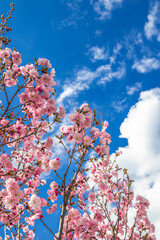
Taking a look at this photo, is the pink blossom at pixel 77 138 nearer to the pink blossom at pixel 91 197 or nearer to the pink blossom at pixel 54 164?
the pink blossom at pixel 54 164

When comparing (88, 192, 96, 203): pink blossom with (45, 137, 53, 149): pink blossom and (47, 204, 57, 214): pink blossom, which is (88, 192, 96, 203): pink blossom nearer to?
(47, 204, 57, 214): pink blossom

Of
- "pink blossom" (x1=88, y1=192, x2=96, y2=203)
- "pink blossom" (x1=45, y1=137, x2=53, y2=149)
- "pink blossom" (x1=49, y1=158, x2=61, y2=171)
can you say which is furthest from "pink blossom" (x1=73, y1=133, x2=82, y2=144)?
"pink blossom" (x1=88, y1=192, x2=96, y2=203)

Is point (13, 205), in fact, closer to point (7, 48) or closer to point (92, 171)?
point (92, 171)

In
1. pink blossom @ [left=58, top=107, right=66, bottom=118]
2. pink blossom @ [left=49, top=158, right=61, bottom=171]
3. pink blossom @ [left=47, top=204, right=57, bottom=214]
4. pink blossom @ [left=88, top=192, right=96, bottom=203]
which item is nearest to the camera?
pink blossom @ [left=49, top=158, right=61, bottom=171]

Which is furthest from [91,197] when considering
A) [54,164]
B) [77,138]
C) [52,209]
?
[77,138]

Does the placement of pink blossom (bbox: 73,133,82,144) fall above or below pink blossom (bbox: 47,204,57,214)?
above

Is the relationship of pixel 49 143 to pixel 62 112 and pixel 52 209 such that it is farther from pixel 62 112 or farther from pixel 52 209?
pixel 52 209

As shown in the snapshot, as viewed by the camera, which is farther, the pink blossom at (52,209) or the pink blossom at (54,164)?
the pink blossom at (52,209)

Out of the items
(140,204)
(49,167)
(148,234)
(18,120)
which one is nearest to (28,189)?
(49,167)

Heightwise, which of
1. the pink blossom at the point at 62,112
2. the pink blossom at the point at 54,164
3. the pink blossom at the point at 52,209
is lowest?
the pink blossom at the point at 52,209

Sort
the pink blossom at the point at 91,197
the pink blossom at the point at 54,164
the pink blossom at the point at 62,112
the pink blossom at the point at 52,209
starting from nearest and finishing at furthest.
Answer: the pink blossom at the point at 54,164 < the pink blossom at the point at 62,112 < the pink blossom at the point at 52,209 < the pink blossom at the point at 91,197

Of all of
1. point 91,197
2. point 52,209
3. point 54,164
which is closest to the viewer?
point 54,164

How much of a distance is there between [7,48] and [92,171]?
438 centimetres

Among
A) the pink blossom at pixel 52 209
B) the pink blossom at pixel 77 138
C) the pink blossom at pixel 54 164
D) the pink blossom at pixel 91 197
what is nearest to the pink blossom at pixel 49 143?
the pink blossom at pixel 54 164
